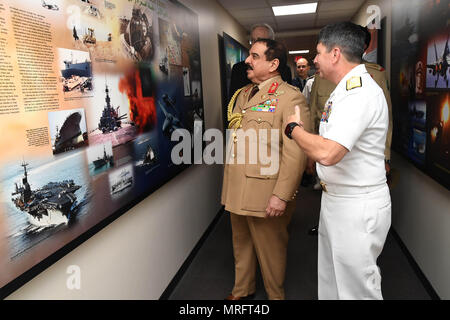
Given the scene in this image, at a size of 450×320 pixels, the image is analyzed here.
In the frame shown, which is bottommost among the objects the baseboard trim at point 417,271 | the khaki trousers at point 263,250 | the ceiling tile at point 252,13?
the baseboard trim at point 417,271

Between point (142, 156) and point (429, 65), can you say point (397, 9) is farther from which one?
point (142, 156)

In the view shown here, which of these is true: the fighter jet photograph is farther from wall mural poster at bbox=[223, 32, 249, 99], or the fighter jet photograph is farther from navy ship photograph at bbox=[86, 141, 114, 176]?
wall mural poster at bbox=[223, 32, 249, 99]

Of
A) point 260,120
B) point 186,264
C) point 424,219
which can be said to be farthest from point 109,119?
point 424,219

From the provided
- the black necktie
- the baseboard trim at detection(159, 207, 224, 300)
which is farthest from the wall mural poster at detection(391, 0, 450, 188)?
the baseboard trim at detection(159, 207, 224, 300)

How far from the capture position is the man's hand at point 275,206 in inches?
82.8

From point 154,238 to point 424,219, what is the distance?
6.15 feet

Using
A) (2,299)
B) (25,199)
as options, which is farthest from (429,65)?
(2,299)

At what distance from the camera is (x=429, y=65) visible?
2.28m

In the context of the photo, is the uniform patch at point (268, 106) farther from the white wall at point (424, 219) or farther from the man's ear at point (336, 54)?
the white wall at point (424, 219)

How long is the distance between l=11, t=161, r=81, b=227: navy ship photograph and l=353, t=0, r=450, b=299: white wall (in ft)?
6.64

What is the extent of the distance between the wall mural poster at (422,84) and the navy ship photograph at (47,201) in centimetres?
191

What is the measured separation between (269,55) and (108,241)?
1363mm

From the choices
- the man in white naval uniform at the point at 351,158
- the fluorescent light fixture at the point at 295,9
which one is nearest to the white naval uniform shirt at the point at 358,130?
the man in white naval uniform at the point at 351,158

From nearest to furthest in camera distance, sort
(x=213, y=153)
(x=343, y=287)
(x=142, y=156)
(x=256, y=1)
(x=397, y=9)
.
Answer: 1. (x=343, y=287)
2. (x=142, y=156)
3. (x=397, y=9)
4. (x=213, y=153)
5. (x=256, y=1)
